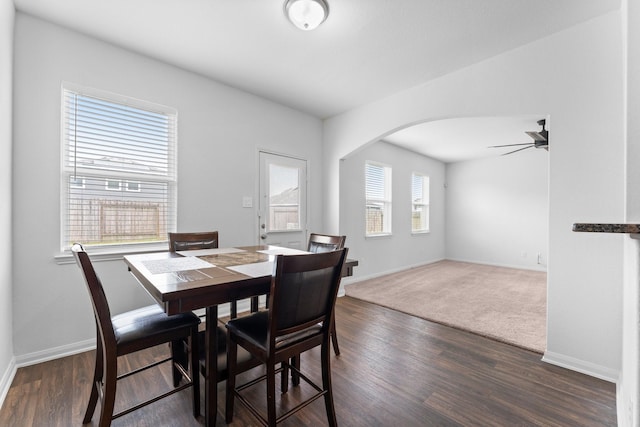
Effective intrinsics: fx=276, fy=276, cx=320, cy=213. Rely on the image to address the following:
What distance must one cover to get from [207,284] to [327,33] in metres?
2.24

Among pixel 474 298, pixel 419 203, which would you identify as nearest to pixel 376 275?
pixel 474 298

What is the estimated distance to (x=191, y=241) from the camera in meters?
2.57

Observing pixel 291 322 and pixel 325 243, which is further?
pixel 325 243

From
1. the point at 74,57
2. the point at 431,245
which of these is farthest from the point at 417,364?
the point at 431,245

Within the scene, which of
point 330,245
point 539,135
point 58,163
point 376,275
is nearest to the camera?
point 58,163

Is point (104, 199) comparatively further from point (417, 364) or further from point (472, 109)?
point (472, 109)

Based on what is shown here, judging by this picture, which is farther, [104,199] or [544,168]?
[544,168]

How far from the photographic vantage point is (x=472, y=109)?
282 centimetres

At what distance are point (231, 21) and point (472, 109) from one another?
2402 mm

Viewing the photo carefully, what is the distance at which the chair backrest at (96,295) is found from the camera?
4.14ft

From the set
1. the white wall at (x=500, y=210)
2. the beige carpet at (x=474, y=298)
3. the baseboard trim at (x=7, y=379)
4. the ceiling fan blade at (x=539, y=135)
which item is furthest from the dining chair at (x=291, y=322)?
the white wall at (x=500, y=210)

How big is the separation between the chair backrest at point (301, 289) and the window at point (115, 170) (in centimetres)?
213

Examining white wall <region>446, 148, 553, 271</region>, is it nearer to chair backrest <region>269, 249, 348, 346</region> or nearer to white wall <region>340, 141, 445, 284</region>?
white wall <region>340, 141, 445, 284</region>

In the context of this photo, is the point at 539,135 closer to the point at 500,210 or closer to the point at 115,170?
the point at 500,210
